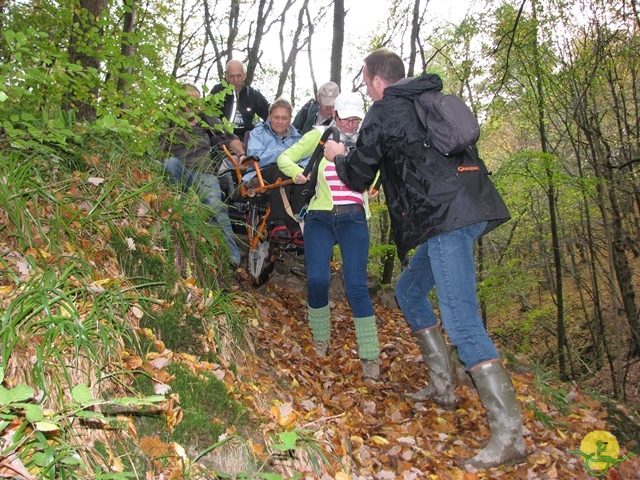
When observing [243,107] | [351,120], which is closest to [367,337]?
[351,120]

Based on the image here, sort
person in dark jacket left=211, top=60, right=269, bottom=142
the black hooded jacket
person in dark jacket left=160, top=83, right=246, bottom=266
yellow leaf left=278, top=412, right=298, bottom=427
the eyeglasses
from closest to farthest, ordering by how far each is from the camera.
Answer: yellow leaf left=278, top=412, right=298, bottom=427
the black hooded jacket
the eyeglasses
person in dark jacket left=160, top=83, right=246, bottom=266
person in dark jacket left=211, top=60, right=269, bottom=142

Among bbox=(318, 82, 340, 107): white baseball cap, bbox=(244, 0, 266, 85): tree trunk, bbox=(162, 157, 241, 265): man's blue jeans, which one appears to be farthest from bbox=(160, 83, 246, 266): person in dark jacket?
bbox=(244, 0, 266, 85): tree trunk

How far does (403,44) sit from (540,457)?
13460mm

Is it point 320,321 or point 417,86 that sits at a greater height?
point 417,86

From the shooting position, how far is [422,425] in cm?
377

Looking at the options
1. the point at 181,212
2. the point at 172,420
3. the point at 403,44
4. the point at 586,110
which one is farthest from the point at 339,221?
the point at 403,44

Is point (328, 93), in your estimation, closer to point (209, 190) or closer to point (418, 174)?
point (209, 190)

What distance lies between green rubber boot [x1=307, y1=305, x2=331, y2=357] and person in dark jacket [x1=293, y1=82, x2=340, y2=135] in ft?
6.50

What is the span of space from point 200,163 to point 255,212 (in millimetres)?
818

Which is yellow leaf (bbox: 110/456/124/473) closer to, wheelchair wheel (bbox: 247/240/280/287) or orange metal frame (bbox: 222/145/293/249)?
orange metal frame (bbox: 222/145/293/249)

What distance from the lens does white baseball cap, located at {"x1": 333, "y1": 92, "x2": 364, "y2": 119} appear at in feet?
14.1

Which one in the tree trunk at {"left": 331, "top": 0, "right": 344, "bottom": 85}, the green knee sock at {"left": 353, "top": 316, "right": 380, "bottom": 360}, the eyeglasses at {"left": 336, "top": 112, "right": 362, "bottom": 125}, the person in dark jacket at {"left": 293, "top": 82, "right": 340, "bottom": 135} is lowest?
the green knee sock at {"left": 353, "top": 316, "right": 380, "bottom": 360}

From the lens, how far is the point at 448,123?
3.02 m

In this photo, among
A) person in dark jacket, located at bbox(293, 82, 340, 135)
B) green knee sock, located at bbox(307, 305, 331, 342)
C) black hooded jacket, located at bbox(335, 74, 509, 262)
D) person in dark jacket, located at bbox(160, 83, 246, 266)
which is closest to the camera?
black hooded jacket, located at bbox(335, 74, 509, 262)
